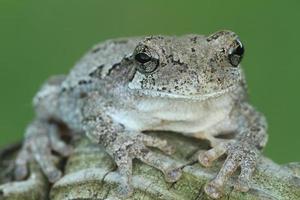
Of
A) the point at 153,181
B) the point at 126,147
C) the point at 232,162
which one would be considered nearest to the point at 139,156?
the point at 126,147

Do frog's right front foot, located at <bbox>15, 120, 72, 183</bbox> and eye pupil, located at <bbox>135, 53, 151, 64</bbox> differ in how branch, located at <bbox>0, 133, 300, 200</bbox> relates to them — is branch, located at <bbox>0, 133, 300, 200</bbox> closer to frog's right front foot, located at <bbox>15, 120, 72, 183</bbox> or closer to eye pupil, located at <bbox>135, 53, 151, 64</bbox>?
frog's right front foot, located at <bbox>15, 120, 72, 183</bbox>

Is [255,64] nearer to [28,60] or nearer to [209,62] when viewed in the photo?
[28,60]

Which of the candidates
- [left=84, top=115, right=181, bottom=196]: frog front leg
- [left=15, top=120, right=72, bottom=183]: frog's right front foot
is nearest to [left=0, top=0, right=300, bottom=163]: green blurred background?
[left=15, top=120, right=72, bottom=183]: frog's right front foot

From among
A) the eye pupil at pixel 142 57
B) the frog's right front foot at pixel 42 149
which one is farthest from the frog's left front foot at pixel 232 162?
the frog's right front foot at pixel 42 149

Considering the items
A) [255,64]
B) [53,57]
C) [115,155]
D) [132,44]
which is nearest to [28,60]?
[53,57]

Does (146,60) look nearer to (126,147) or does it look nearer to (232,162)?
(126,147)

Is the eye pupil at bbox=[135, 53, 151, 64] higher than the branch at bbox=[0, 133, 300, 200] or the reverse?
higher
